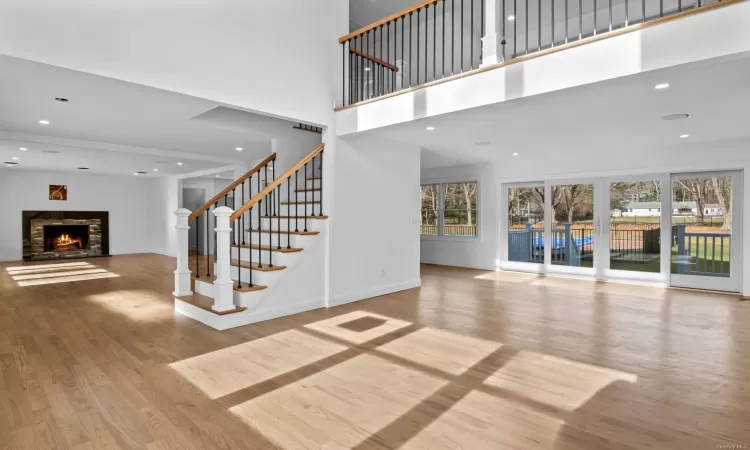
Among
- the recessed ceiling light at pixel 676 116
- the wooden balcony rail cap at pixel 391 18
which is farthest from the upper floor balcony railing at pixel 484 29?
the recessed ceiling light at pixel 676 116

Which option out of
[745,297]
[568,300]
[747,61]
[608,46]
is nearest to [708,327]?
[568,300]

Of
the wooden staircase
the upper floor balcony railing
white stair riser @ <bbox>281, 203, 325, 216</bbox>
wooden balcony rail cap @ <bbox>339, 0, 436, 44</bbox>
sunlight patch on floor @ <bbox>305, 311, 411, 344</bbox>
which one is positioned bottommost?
sunlight patch on floor @ <bbox>305, 311, 411, 344</bbox>

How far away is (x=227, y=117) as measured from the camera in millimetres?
5223

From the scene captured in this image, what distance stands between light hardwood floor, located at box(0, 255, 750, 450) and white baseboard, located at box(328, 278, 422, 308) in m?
0.17

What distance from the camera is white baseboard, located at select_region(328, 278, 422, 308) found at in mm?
5094

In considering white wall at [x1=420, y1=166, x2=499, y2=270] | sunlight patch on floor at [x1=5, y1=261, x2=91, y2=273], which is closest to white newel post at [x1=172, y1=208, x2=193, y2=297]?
white wall at [x1=420, y1=166, x2=499, y2=270]

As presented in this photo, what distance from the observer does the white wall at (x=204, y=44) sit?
111 inches

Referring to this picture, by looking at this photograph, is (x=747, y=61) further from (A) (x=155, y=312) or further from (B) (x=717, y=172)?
(A) (x=155, y=312)

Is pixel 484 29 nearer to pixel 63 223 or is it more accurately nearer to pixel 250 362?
pixel 250 362

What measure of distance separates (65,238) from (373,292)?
9.86 metres

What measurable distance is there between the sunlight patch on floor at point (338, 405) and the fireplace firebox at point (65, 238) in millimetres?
11127

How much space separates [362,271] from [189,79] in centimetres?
316

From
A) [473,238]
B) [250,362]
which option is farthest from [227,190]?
[473,238]

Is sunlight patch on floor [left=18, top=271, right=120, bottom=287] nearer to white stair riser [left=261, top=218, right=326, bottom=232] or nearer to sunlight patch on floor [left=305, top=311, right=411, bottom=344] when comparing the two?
white stair riser [left=261, top=218, right=326, bottom=232]
